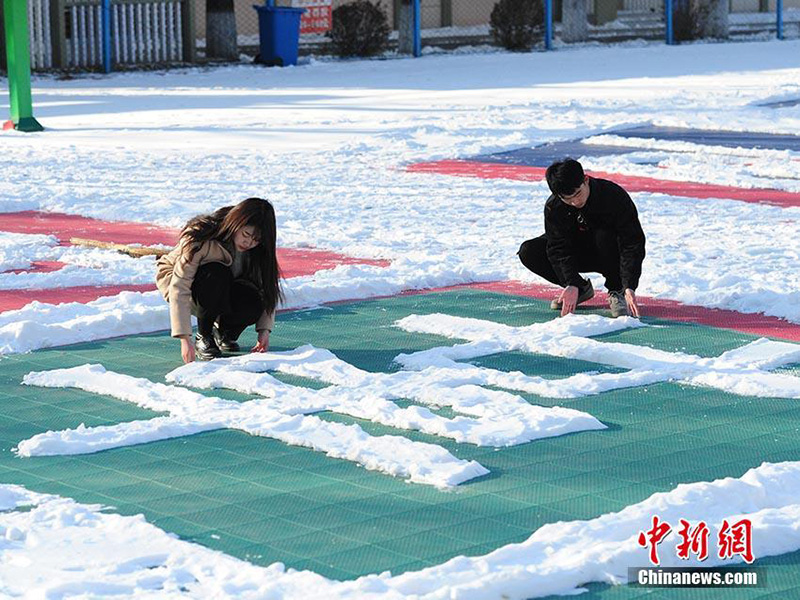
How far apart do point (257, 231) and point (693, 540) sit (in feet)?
8.67

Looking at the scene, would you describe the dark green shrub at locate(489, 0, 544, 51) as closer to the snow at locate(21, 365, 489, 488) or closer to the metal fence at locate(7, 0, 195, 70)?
the metal fence at locate(7, 0, 195, 70)

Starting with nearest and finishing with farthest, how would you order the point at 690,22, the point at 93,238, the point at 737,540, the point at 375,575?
the point at 375,575 → the point at 737,540 → the point at 93,238 → the point at 690,22

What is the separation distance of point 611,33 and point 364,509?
31.6 meters

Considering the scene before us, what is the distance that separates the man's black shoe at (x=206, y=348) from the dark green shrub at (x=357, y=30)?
73.5 feet

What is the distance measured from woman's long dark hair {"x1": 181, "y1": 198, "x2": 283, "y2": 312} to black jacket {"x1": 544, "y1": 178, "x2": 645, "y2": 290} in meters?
1.42

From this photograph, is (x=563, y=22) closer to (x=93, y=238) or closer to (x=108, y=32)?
(x=108, y=32)

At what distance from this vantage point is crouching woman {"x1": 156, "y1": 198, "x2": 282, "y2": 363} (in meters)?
6.59

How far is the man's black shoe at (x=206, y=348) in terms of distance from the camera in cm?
690

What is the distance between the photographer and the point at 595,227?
7.56 metres

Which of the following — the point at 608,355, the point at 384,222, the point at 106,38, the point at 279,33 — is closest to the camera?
the point at 608,355

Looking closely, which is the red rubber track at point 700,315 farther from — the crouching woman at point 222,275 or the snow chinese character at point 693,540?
the snow chinese character at point 693,540

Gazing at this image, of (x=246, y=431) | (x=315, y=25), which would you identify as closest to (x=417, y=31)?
(x=315, y=25)

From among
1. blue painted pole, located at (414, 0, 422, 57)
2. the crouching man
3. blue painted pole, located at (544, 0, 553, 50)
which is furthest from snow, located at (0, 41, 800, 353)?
blue painted pole, located at (544, 0, 553, 50)

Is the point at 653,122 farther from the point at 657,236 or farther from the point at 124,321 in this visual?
the point at 124,321
